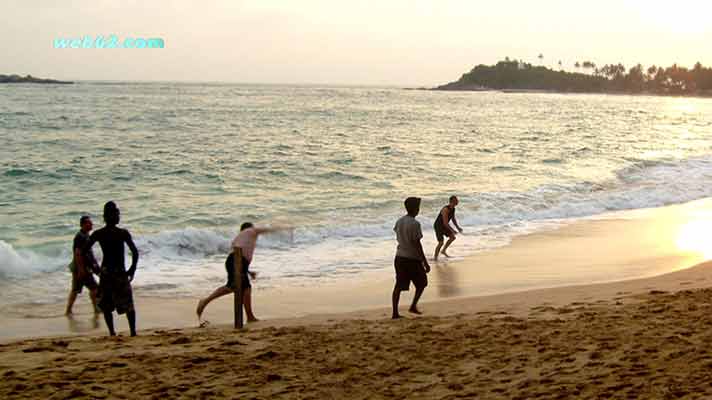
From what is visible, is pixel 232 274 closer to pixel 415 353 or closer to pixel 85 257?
pixel 85 257

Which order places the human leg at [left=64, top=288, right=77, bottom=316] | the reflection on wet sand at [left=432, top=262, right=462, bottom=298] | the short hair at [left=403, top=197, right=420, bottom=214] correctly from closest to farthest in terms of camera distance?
the short hair at [left=403, top=197, right=420, bottom=214] < the human leg at [left=64, top=288, right=77, bottom=316] < the reflection on wet sand at [left=432, top=262, right=462, bottom=298]

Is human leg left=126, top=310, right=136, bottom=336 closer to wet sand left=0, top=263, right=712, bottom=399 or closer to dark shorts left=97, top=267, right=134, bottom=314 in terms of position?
dark shorts left=97, top=267, right=134, bottom=314

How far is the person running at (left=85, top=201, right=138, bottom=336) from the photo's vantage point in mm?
8047

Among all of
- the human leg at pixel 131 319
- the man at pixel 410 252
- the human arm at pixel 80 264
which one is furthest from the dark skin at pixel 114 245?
the man at pixel 410 252

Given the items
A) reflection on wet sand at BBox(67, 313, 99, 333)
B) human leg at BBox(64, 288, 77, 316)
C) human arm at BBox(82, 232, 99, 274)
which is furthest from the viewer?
human leg at BBox(64, 288, 77, 316)

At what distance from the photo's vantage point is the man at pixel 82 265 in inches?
367

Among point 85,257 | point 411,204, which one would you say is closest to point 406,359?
point 411,204

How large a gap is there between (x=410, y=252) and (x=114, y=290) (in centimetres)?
338

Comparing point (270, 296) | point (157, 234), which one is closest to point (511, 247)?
point (270, 296)

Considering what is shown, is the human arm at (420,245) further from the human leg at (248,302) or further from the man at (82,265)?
the man at (82,265)

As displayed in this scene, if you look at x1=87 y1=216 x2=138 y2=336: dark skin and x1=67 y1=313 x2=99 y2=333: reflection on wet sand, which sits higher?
x1=87 y1=216 x2=138 y2=336: dark skin

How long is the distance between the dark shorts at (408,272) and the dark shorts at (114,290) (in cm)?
314

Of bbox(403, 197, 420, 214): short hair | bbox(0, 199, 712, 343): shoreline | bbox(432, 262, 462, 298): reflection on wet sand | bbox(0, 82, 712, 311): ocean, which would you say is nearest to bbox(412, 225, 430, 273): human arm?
bbox(403, 197, 420, 214): short hair

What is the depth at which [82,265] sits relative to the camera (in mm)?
9398
